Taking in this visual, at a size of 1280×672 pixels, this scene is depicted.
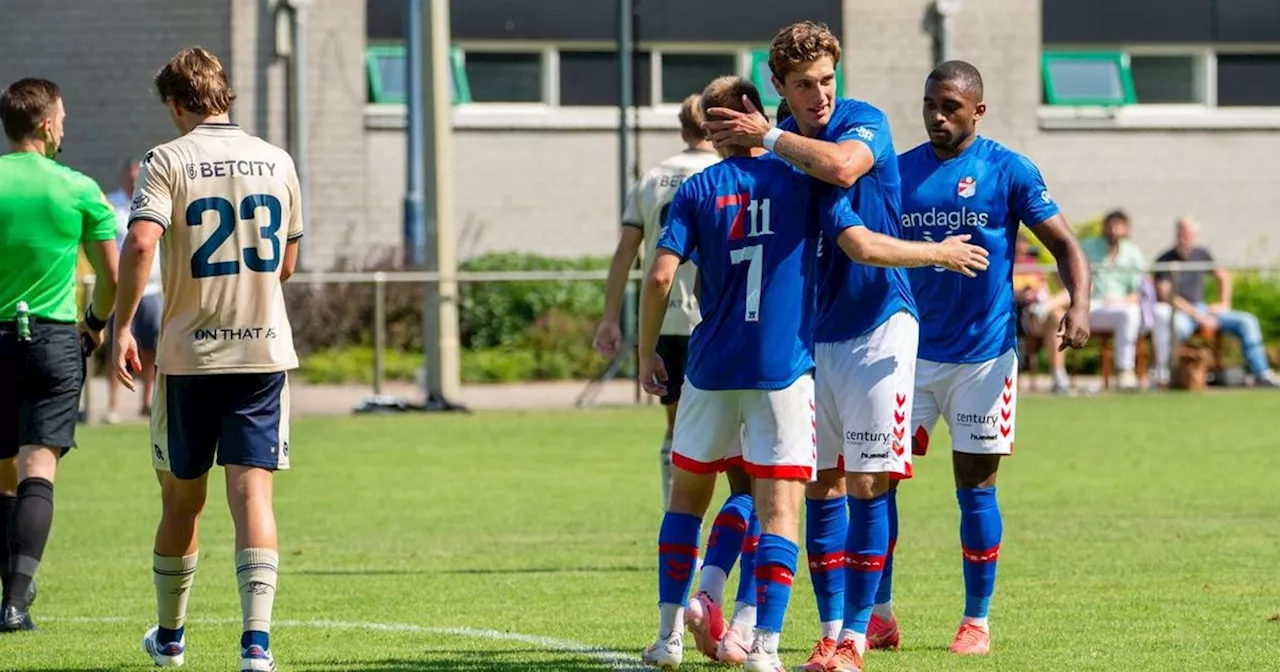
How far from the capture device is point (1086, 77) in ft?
103

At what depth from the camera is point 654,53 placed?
2994 centimetres

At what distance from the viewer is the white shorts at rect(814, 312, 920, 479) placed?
7.80 metres

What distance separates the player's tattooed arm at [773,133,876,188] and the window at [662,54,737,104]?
891 inches

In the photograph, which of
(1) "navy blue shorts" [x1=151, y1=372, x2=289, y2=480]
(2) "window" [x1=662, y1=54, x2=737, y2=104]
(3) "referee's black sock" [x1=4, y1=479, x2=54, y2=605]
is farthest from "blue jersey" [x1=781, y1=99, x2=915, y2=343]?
(2) "window" [x1=662, y1=54, x2=737, y2=104]

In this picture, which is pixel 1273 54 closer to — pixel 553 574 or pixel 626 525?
pixel 626 525

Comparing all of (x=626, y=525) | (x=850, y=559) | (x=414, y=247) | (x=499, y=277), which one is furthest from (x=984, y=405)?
(x=414, y=247)

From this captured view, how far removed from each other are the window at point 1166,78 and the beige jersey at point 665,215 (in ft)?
73.4

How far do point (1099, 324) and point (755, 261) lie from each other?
16.4 meters

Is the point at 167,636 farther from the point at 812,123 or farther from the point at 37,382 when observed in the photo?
the point at 812,123

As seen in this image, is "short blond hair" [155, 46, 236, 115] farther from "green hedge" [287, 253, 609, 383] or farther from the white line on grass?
"green hedge" [287, 253, 609, 383]

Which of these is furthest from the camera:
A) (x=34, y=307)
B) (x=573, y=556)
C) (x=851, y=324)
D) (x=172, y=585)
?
(x=573, y=556)

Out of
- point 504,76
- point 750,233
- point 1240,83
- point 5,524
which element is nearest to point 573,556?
point 5,524

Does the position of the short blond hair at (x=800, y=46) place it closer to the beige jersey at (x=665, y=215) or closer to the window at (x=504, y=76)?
the beige jersey at (x=665, y=215)

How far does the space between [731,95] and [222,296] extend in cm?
195
